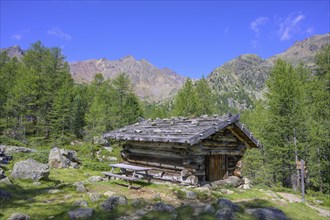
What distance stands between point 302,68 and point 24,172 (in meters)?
34.2

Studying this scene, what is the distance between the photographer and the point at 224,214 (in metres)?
8.85

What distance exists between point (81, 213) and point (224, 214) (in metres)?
4.55

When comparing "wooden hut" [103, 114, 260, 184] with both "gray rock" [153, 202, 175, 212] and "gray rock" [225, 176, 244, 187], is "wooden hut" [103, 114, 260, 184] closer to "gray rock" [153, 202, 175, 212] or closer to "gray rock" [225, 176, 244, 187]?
"gray rock" [225, 176, 244, 187]

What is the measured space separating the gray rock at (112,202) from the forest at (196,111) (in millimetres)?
11264

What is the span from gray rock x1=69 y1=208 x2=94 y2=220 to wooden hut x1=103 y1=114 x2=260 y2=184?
6.03 m

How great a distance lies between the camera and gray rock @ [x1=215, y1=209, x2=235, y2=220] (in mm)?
8727

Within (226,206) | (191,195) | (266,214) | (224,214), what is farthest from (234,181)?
(224,214)

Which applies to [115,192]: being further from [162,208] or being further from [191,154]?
[191,154]

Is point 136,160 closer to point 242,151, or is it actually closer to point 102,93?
point 242,151

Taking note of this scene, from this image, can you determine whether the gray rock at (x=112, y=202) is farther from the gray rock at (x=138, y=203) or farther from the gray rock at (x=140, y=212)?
the gray rock at (x=140, y=212)

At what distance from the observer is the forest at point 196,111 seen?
25.1 meters

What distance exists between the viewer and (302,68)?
116 ft

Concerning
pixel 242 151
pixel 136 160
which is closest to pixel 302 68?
pixel 242 151

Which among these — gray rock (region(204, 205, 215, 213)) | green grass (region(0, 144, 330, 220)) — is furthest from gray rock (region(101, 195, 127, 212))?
gray rock (region(204, 205, 215, 213))
